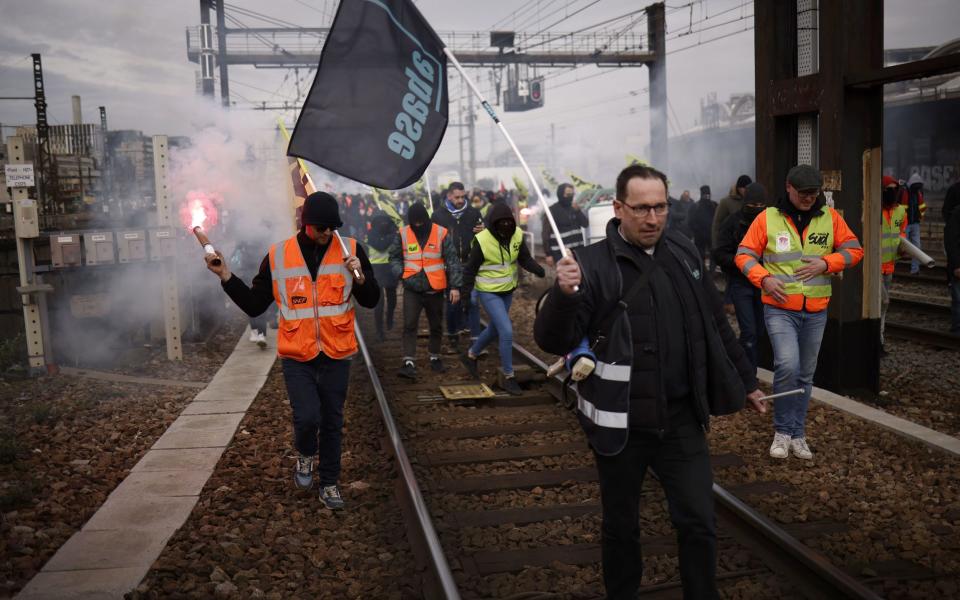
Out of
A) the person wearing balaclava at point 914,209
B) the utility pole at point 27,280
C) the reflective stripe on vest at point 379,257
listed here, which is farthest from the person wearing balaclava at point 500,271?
the person wearing balaclava at point 914,209

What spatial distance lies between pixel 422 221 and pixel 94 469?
4995mm

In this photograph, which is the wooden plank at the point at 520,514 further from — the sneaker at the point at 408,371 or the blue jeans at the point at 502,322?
the sneaker at the point at 408,371

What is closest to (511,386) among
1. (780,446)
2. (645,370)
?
(780,446)

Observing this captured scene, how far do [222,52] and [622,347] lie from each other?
94.9ft

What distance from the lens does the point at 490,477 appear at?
6988 millimetres

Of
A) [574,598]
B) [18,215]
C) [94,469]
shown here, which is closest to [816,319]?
[574,598]

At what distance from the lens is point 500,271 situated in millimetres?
9906

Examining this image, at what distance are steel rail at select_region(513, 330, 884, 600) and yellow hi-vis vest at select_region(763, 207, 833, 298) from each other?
1708 mm

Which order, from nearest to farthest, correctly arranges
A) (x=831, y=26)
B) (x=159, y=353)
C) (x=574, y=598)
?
(x=574, y=598), (x=831, y=26), (x=159, y=353)

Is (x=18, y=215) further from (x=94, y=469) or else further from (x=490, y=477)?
(x=490, y=477)

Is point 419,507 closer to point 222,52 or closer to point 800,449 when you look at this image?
point 800,449

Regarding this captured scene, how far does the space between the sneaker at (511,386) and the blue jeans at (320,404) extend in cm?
343

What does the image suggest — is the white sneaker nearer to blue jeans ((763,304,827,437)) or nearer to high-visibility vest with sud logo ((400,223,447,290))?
blue jeans ((763,304,827,437))

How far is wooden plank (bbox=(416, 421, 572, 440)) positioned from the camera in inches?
324
